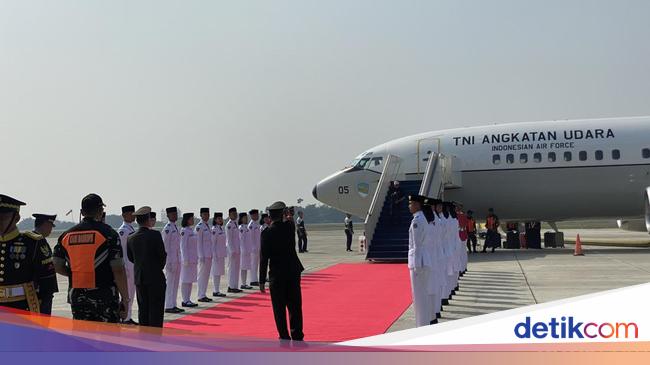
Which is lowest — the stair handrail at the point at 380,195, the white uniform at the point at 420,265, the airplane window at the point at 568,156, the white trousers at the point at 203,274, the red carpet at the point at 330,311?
the red carpet at the point at 330,311

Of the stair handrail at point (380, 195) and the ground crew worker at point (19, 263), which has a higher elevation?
the stair handrail at point (380, 195)

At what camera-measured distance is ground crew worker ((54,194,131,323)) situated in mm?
5523

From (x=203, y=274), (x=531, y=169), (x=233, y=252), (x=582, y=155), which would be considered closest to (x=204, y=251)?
(x=203, y=274)

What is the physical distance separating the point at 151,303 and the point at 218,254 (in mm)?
6986

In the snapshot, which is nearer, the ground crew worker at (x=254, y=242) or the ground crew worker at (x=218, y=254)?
the ground crew worker at (x=218, y=254)

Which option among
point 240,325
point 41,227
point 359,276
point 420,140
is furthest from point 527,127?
point 41,227

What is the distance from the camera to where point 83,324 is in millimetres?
3025

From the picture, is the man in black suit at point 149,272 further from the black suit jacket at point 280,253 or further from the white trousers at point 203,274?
the white trousers at point 203,274

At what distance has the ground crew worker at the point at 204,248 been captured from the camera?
1389cm

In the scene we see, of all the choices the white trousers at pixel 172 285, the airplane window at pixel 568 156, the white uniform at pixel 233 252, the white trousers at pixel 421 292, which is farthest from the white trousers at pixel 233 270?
the airplane window at pixel 568 156

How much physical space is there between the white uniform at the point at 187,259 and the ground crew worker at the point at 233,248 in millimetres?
1907

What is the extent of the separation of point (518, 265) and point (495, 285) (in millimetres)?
4819

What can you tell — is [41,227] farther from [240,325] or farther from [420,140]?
[420,140]

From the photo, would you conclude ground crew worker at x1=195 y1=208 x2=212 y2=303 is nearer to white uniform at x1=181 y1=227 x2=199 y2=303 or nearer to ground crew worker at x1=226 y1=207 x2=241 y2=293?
white uniform at x1=181 y1=227 x2=199 y2=303
